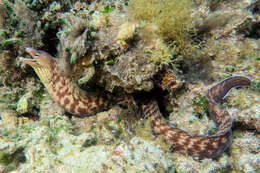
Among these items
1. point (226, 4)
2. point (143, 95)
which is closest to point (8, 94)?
point (143, 95)

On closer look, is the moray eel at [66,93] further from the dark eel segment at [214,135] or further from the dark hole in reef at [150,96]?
the dark eel segment at [214,135]

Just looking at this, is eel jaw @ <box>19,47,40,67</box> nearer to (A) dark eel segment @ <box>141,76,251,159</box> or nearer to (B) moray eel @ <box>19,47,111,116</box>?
(B) moray eel @ <box>19,47,111,116</box>

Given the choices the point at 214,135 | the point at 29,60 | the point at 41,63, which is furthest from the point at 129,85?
the point at 29,60

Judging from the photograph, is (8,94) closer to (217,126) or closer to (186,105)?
(186,105)

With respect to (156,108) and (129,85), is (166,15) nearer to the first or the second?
(129,85)

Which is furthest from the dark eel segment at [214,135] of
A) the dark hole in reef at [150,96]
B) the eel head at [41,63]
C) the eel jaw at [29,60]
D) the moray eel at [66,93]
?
the eel jaw at [29,60]

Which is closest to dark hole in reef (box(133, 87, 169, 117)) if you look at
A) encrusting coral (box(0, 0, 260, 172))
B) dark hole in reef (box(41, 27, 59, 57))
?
encrusting coral (box(0, 0, 260, 172))
